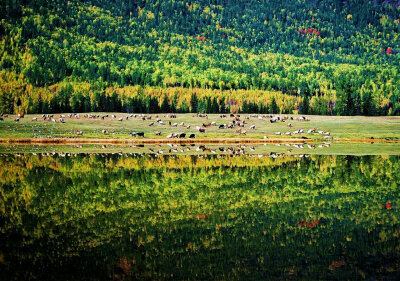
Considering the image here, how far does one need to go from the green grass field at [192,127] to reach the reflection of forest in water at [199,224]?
148 ft

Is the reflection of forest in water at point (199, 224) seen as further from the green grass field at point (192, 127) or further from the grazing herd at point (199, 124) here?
the grazing herd at point (199, 124)

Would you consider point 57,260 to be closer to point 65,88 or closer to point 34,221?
point 34,221

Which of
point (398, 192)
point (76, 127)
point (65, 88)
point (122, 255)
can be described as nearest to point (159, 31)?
point (65, 88)

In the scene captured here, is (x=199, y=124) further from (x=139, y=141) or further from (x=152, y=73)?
(x=152, y=73)

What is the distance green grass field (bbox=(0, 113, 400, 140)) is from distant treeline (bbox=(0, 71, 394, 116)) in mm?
21027

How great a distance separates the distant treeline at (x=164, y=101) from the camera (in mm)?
131000

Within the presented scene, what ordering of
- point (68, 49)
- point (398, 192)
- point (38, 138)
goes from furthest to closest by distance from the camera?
Result: point (68, 49) → point (38, 138) → point (398, 192)

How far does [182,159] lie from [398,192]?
24998 mm

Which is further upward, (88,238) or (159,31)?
(159,31)

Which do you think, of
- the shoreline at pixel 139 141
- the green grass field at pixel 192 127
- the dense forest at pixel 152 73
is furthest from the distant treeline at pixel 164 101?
the shoreline at pixel 139 141

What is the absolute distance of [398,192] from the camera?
116 ft

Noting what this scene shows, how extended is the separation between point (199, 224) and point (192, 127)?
239 feet

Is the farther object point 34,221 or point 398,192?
point 398,192

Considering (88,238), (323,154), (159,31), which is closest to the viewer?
(88,238)
